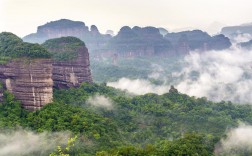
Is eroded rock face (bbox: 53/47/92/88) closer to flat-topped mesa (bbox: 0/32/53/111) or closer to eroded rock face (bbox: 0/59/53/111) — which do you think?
flat-topped mesa (bbox: 0/32/53/111)

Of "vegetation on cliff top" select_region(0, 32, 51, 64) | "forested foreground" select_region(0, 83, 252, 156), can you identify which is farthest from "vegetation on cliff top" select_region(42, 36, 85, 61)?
"vegetation on cliff top" select_region(0, 32, 51, 64)

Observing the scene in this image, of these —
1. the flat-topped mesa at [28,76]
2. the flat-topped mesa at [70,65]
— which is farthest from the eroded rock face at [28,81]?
the flat-topped mesa at [70,65]

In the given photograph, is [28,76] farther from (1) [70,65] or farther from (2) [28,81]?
(1) [70,65]

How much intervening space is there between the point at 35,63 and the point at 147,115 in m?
36.9

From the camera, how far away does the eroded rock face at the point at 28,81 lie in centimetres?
7219

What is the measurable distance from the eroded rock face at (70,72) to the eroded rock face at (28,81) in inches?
992

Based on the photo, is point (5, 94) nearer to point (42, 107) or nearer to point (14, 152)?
point (42, 107)

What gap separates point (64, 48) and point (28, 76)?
32.0 m

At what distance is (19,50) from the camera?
74.9 m

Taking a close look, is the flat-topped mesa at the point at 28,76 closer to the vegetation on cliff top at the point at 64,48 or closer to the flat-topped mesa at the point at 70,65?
the flat-topped mesa at the point at 70,65

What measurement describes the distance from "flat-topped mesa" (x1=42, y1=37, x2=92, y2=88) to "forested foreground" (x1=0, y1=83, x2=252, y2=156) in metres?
3.52

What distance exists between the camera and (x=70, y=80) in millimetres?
99875

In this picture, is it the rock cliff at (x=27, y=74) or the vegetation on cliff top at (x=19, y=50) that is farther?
the vegetation on cliff top at (x=19, y=50)

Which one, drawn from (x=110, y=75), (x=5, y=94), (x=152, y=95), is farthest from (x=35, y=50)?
(x=110, y=75)
